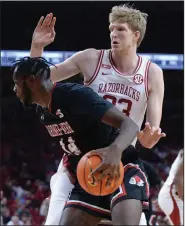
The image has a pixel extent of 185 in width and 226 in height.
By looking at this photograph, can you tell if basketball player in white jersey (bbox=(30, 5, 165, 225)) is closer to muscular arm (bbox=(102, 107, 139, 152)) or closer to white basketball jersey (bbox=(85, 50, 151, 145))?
white basketball jersey (bbox=(85, 50, 151, 145))

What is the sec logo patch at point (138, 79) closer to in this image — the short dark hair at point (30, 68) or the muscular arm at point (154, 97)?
the muscular arm at point (154, 97)

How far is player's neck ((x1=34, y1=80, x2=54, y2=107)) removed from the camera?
3.92m

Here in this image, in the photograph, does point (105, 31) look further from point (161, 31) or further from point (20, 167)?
point (20, 167)

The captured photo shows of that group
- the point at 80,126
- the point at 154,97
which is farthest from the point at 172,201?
the point at 80,126

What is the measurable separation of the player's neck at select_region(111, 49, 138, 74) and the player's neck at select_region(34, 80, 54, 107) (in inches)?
33.4

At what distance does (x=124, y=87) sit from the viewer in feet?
14.9

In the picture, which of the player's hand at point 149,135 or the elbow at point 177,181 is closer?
the player's hand at point 149,135

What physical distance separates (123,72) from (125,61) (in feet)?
0.29

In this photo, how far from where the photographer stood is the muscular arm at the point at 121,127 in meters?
3.53

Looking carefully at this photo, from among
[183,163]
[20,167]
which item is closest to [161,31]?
[20,167]

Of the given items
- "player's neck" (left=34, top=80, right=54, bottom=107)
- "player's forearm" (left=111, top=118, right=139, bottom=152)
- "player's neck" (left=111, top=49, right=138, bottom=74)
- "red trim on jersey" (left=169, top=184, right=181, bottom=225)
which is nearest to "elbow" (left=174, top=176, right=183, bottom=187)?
"red trim on jersey" (left=169, top=184, right=181, bottom=225)

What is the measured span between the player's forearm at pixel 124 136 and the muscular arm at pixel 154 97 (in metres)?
0.89

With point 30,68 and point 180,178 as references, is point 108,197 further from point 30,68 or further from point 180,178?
point 180,178

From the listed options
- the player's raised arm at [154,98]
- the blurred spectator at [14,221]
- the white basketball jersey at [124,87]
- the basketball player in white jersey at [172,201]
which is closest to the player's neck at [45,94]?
the white basketball jersey at [124,87]
